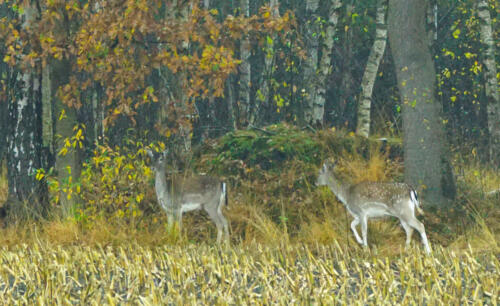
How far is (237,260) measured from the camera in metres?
10.2

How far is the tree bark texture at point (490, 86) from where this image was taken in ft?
57.1

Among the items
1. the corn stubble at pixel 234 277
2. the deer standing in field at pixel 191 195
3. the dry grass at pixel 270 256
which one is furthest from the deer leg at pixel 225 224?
the corn stubble at pixel 234 277

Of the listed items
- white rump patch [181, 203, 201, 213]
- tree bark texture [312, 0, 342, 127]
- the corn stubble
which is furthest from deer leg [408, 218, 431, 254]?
tree bark texture [312, 0, 342, 127]

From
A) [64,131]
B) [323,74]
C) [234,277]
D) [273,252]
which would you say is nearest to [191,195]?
[273,252]

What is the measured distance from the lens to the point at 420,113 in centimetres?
1320

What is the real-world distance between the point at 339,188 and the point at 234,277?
4232 mm

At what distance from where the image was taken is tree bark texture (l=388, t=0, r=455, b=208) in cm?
1319

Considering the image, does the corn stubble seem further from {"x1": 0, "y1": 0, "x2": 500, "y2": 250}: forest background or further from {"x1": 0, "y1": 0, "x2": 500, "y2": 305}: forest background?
{"x1": 0, "y1": 0, "x2": 500, "y2": 250}: forest background

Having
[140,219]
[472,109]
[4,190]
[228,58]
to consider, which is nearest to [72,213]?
[140,219]

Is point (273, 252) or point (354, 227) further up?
point (354, 227)

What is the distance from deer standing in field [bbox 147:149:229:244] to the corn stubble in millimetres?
943

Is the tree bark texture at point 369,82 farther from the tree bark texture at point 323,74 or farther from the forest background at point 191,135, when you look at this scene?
the forest background at point 191,135

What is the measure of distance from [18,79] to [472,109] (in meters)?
15.2

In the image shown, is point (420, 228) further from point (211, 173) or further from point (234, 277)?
point (211, 173)
